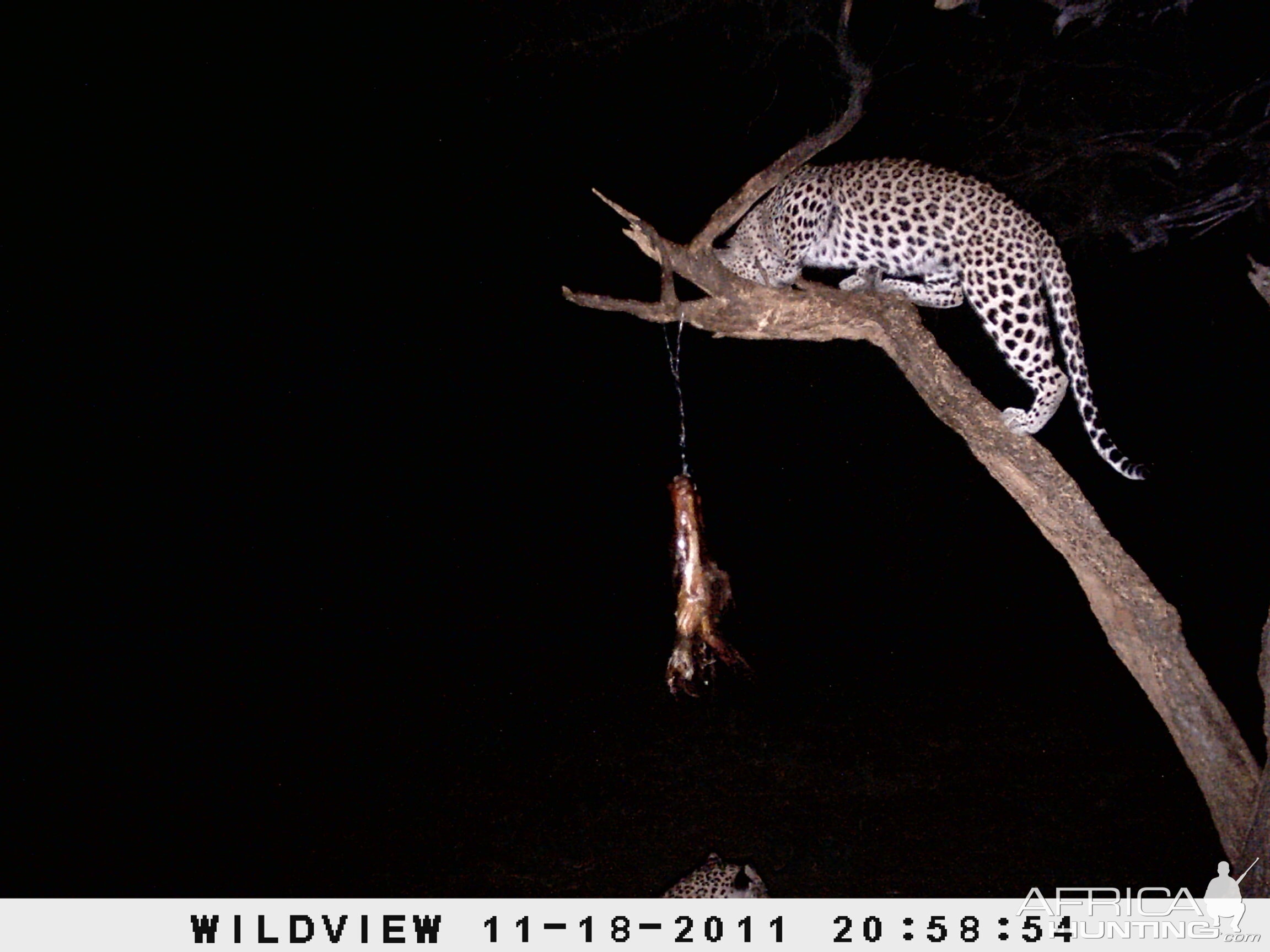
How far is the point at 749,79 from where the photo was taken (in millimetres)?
3508

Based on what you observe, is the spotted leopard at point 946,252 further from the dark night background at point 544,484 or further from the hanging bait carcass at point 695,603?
the hanging bait carcass at point 695,603

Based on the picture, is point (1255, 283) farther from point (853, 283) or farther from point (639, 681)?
point (639, 681)

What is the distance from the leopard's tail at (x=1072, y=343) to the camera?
Result: 291 cm

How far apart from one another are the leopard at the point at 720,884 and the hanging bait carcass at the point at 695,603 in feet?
3.09

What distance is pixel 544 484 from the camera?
524 cm

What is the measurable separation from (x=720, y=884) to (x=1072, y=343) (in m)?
1.76

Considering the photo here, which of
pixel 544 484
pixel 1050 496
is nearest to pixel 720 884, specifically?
pixel 1050 496

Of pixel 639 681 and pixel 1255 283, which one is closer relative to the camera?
pixel 1255 283

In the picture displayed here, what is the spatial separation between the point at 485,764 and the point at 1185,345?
3.69m

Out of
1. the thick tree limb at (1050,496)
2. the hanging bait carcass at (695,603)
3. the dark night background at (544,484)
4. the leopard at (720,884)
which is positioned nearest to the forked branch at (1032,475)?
the thick tree limb at (1050,496)
